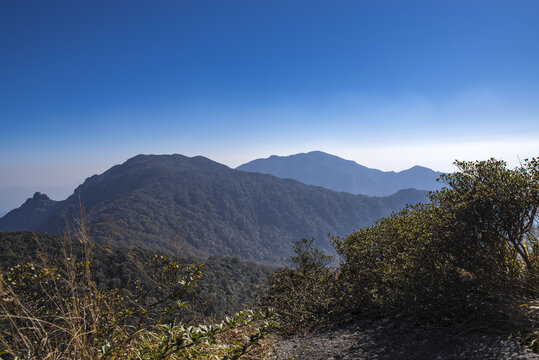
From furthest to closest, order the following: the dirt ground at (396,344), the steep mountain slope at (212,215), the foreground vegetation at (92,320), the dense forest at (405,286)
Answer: the steep mountain slope at (212,215) < the dirt ground at (396,344) < the dense forest at (405,286) < the foreground vegetation at (92,320)

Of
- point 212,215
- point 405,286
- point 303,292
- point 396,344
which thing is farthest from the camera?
point 212,215

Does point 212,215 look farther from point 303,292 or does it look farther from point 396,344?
point 396,344

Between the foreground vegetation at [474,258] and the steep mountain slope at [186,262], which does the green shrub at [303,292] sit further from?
the steep mountain slope at [186,262]

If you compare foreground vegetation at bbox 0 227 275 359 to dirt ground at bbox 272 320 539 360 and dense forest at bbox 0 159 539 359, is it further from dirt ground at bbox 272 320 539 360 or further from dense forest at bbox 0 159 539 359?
dirt ground at bbox 272 320 539 360

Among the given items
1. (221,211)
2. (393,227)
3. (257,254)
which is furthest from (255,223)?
(393,227)

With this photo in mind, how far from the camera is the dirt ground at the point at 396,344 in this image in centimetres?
309

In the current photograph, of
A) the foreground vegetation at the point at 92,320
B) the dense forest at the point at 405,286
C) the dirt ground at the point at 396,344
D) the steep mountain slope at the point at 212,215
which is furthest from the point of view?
the steep mountain slope at the point at 212,215

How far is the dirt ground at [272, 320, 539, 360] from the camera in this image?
10.1 feet

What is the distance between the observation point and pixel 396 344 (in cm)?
366

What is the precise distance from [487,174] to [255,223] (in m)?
185

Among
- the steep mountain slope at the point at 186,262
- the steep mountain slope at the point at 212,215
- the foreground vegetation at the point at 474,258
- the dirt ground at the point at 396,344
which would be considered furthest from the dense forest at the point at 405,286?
the steep mountain slope at the point at 212,215

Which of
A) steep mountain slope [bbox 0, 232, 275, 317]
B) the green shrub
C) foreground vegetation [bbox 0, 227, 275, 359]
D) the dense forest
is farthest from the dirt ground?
steep mountain slope [bbox 0, 232, 275, 317]

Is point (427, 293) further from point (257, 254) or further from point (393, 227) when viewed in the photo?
point (257, 254)

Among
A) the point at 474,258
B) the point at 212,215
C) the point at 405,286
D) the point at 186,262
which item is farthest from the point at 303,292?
the point at 212,215
